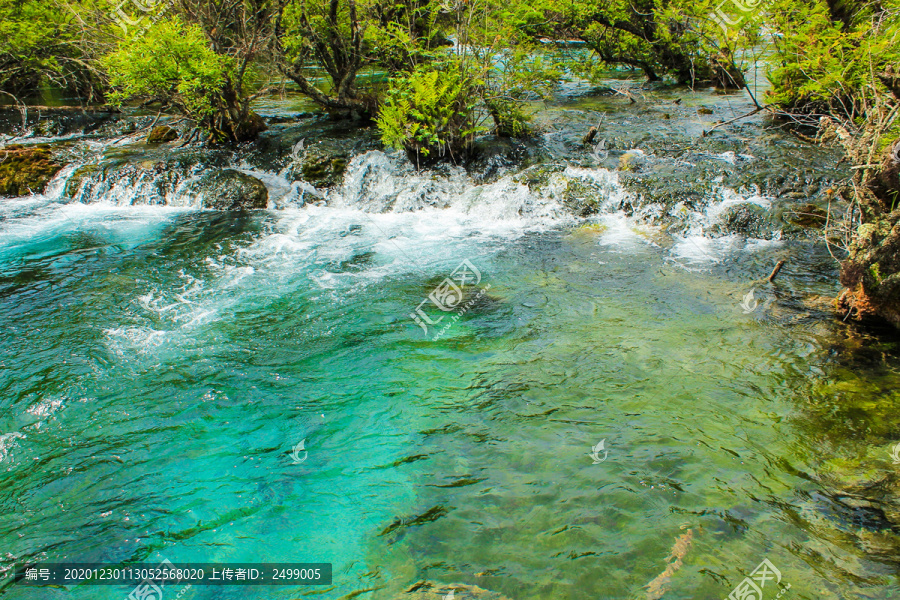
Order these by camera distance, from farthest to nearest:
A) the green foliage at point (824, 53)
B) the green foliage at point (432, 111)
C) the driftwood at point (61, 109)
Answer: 1. the driftwood at point (61, 109)
2. the green foliage at point (432, 111)
3. the green foliage at point (824, 53)

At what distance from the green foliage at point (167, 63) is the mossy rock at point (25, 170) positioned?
295cm

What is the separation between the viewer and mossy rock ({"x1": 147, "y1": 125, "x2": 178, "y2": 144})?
15.0 m

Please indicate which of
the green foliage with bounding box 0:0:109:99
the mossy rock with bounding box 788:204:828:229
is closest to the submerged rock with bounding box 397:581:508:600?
the mossy rock with bounding box 788:204:828:229

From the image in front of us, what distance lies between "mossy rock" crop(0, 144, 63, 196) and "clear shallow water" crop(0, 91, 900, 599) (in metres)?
5.09

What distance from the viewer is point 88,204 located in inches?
504

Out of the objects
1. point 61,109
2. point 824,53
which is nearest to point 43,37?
point 61,109

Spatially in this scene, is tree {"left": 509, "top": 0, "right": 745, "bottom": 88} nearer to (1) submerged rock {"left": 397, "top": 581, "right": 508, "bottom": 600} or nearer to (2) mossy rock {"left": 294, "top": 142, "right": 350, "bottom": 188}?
(2) mossy rock {"left": 294, "top": 142, "right": 350, "bottom": 188}

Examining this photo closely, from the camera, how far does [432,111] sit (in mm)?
12070

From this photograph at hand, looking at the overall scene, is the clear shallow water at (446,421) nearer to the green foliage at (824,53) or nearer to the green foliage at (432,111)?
the green foliage at (824,53)

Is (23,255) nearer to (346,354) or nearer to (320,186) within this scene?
(320,186)

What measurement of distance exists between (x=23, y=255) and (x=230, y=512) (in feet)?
29.0

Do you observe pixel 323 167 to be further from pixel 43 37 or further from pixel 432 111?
pixel 43 37

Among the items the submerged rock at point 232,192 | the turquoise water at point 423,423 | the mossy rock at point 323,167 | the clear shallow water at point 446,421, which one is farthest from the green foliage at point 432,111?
the turquoise water at point 423,423

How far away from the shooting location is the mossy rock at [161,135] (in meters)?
15.0
